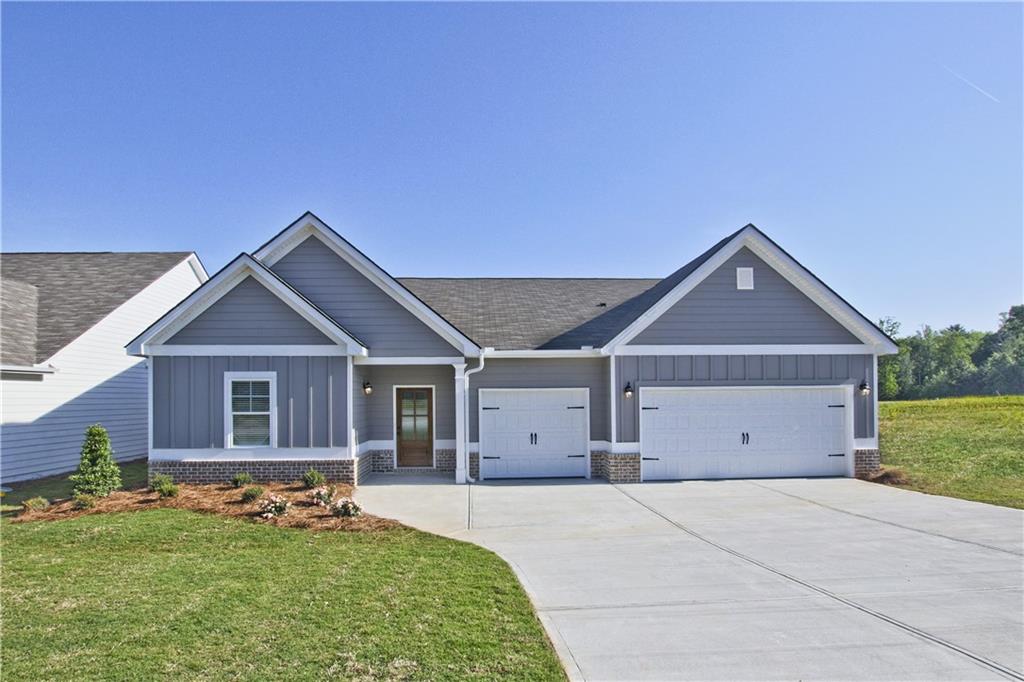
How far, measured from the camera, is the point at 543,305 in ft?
55.1

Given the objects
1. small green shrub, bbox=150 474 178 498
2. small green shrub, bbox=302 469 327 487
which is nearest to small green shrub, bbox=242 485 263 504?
small green shrub, bbox=302 469 327 487

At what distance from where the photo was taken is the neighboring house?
1382cm

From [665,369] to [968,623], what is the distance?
8.23m

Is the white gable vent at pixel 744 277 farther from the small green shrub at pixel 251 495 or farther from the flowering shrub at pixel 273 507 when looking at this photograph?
the small green shrub at pixel 251 495

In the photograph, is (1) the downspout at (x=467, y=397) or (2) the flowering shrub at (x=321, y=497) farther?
(1) the downspout at (x=467, y=397)

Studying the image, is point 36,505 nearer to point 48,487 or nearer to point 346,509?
point 48,487

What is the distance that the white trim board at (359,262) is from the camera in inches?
518

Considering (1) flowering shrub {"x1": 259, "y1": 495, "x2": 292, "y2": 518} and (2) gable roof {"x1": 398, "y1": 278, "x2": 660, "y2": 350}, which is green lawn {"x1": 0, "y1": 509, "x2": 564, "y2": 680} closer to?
(1) flowering shrub {"x1": 259, "y1": 495, "x2": 292, "y2": 518}

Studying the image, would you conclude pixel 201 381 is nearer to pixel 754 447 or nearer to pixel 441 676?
pixel 441 676

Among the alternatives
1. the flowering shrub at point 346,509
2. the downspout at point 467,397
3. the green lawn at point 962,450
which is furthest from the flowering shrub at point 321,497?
the green lawn at point 962,450

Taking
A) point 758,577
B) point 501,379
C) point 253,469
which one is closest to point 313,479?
point 253,469

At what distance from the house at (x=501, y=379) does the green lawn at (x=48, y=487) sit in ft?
5.55

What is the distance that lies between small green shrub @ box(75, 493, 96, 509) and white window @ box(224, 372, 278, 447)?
258cm

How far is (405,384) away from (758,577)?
9.47 m
